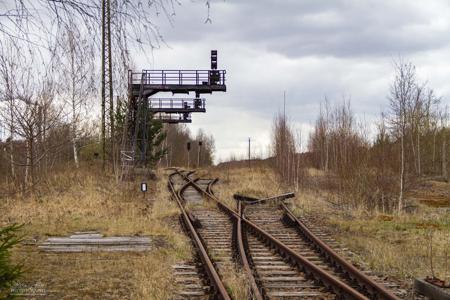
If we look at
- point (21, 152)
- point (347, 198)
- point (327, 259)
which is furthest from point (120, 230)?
point (21, 152)

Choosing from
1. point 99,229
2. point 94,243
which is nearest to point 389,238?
point 94,243

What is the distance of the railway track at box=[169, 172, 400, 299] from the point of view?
270 inches

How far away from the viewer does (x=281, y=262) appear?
9180mm

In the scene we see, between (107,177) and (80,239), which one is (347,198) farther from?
(107,177)

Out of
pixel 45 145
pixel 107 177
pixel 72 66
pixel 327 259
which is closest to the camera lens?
pixel 72 66

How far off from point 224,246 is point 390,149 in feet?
36.8

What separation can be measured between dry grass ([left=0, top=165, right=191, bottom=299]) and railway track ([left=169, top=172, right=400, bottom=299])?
2.61 feet

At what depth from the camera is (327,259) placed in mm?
9320

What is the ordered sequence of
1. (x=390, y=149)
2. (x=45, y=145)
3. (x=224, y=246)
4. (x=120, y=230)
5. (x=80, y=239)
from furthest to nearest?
(x=45, y=145) < (x=390, y=149) < (x=120, y=230) < (x=80, y=239) < (x=224, y=246)

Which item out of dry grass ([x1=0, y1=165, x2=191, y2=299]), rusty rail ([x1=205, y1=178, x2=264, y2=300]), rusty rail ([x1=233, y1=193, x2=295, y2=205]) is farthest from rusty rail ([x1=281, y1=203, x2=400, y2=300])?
rusty rail ([x1=233, y1=193, x2=295, y2=205])

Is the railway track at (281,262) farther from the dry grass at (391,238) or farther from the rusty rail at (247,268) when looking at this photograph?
the dry grass at (391,238)

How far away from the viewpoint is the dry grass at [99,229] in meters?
7.23

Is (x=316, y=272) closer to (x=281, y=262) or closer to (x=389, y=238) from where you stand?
(x=281, y=262)

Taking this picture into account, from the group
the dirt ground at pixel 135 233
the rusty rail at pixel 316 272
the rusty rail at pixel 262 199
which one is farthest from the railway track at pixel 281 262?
the rusty rail at pixel 262 199
